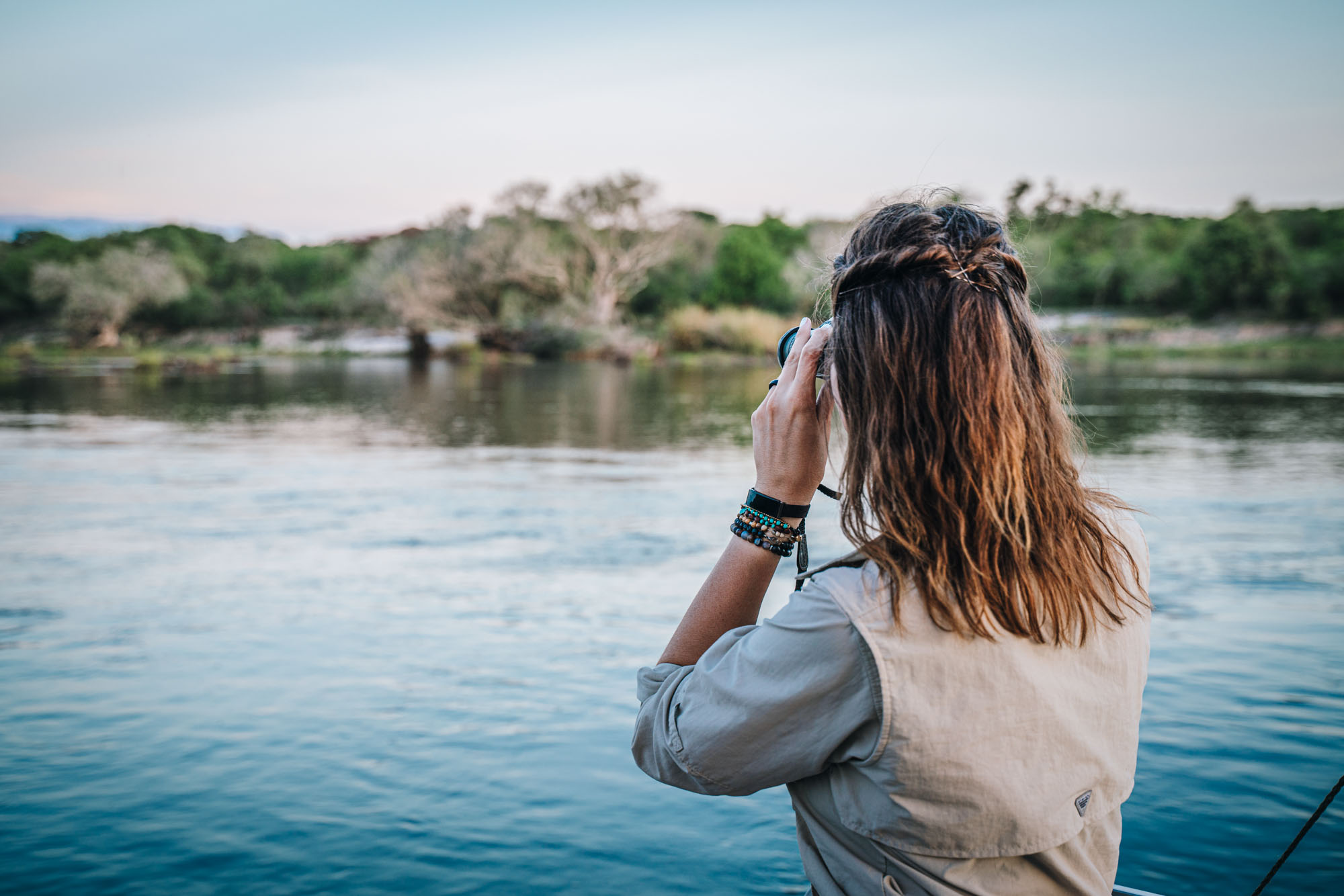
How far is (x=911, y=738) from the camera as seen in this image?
1216 millimetres

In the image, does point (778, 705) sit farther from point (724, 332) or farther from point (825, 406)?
point (724, 332)

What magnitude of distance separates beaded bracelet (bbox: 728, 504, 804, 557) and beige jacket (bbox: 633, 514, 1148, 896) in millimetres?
156

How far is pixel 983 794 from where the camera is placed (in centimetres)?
126

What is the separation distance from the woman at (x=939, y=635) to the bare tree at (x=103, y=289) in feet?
155

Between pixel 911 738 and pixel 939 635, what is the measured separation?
12cm

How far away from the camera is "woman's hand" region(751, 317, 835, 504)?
144cm

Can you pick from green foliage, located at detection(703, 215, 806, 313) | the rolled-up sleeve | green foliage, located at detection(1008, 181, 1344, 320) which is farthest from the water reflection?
green foliage, located at detection(703, 215, 806, 313)

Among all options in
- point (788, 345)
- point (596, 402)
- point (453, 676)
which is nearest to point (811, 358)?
point (788, 345)

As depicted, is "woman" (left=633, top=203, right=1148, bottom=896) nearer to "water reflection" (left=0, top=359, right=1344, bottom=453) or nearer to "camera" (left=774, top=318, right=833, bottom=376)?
"camera" (left=774, top=318, right=833, bottom=376)

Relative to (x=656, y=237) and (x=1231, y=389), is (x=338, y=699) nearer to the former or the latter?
(x=1231, y=389)

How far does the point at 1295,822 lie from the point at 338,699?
3.75 m

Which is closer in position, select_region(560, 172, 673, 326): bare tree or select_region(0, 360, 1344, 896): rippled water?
select_region(0, 360, 1344, 896): rippled water

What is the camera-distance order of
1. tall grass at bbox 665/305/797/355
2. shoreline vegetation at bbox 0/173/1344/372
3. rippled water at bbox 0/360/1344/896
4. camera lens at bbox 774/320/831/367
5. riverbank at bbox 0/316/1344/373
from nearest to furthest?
camera lens at bbox 774/320/831/367, rippled water at bbox 0/360/1344/896, riverbank at bbox 0/316/1344/373, tall grass at bbox 665/305/797/355, shoreline vegetation at bbox 0/173/1344/372

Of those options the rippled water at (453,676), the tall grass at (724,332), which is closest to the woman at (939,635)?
the rippled water at (453,676)
